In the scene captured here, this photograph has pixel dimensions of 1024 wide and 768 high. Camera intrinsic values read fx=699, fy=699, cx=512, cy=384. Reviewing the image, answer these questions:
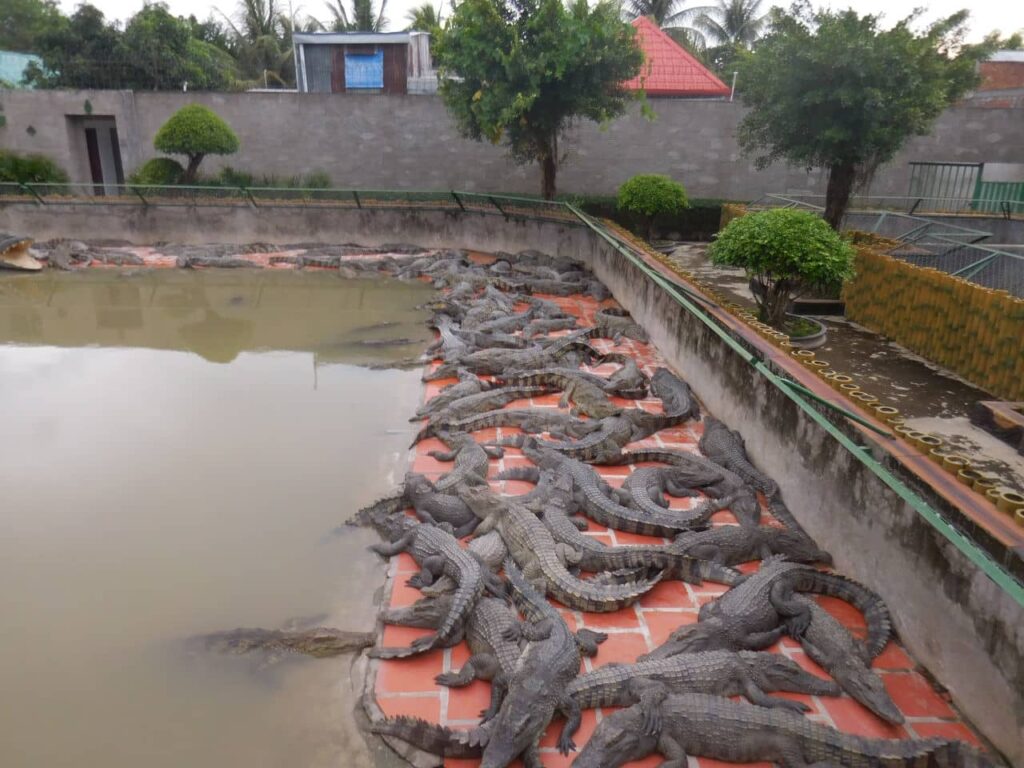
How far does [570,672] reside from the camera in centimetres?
348

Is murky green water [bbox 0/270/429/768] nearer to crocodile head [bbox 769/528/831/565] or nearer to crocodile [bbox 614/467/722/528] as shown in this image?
crocodile [bbox 614/467/722/528]

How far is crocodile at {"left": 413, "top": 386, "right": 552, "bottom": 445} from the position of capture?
6.65 meters

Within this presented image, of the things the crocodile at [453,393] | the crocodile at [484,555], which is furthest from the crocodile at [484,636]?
the crocodile at [453,393]

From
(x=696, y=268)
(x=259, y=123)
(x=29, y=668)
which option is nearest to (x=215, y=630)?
(x=29, y=668)

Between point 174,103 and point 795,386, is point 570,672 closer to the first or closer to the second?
point 795,386

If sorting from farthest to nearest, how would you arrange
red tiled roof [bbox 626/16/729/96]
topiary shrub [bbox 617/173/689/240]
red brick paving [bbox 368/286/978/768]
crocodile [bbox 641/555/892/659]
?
red tiled roof [bbox 626/16/729/96], topiary shrub [bbox 617/173/689/240], crocodile [bbox 641/555/892/659], red brick paving [bbox 368/286/978/768]

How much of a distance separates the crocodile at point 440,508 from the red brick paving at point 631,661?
0.46m

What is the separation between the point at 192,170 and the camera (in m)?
17.0

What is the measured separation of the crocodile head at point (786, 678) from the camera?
3594mm

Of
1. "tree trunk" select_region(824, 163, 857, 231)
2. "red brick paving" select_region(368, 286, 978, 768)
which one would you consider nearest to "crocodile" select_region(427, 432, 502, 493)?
"red brick paving" select_region(368, 286, 978, 768)

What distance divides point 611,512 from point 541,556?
861 millimetres

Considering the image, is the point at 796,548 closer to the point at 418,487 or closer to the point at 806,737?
the point at 806,737

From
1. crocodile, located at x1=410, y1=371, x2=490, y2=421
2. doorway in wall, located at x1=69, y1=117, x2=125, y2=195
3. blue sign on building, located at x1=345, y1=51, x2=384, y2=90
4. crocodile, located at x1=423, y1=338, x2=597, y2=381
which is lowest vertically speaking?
crocodile, located at x1=410, y1=371, x2=490, y2=421

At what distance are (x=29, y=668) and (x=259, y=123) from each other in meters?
16.9
